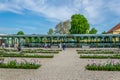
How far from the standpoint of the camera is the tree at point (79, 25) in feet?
217

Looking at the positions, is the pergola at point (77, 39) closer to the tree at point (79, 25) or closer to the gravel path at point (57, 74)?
the tree at point (79, 25)

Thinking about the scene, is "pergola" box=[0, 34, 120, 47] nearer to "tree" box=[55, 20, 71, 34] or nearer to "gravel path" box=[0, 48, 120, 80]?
"gravel path" box=[0, 48, 120, 80]

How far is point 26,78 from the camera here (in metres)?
10.0

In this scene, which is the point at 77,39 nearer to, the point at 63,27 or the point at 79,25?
the point at 79,25

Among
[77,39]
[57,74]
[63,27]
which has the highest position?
[63,27]

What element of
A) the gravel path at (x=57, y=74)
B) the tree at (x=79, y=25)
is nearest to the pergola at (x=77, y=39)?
the tree at (x=79, y=25)

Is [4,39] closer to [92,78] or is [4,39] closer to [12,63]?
[12,63]

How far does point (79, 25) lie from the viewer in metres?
66.8

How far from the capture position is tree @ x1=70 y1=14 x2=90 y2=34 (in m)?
66.2

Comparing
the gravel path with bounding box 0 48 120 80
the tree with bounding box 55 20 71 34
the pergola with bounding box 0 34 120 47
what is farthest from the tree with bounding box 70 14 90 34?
the gravel path with bounding box 0 48 120 80

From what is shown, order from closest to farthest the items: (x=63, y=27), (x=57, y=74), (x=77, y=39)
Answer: (x=57, y=74), (x=77, y=39), (x=63, y=27)

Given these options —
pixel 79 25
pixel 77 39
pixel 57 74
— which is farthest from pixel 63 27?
pixel 57 74

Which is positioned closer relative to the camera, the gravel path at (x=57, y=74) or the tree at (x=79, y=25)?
the gravel path at (x=57, y=74)

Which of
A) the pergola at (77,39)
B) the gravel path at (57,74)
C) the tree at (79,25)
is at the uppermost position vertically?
the tree at (79,25)
